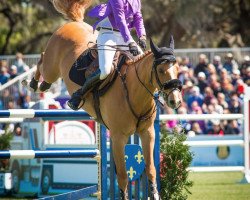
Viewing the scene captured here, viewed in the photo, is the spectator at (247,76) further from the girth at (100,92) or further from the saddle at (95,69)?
the girth at (100,92)

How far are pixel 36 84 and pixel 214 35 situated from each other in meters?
18.8

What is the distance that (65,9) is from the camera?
31.7 ft

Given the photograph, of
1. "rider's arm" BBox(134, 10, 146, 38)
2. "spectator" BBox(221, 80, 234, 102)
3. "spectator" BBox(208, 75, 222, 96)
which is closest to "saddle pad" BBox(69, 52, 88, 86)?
"rider's arm" BBox(134, 10, 146, 38)

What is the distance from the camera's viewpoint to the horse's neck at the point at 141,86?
25.9ft

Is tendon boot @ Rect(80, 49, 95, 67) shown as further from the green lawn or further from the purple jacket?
the green lawn

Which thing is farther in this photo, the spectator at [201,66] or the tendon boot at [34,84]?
the spectator at [201,66]

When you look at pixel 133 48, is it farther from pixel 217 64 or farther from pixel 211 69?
pixel 217 64

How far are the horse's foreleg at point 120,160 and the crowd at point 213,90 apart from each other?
7171 millimetres

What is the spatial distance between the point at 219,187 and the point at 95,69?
4198mm

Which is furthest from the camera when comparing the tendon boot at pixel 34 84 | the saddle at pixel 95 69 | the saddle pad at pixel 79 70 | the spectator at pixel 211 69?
the spectator at pixel 211 69

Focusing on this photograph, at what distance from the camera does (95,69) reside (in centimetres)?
838

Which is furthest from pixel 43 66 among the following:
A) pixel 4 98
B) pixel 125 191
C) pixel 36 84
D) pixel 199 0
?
pixel 199 0

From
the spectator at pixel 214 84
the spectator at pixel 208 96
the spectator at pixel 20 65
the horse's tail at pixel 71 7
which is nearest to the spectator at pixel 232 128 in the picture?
the spectator at pixel 208 96

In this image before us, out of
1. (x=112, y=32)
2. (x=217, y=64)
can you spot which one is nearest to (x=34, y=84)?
(x=112, y=32)
